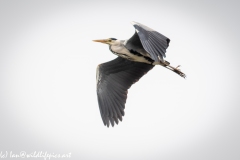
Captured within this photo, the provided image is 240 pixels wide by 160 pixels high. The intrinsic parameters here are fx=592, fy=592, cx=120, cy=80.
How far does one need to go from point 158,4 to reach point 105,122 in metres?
138

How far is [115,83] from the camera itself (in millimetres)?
10922

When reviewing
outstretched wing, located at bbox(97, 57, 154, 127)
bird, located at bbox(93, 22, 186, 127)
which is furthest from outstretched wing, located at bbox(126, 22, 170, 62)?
outstretched wing, located at bbox(97, 57, 154, 127)

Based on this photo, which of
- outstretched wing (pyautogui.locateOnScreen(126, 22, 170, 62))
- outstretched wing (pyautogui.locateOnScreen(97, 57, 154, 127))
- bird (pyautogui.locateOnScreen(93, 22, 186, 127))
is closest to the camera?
outstretched wing (pyautogui.locateOnScreen(126, 22, 170, 62))

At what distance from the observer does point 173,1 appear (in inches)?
5645

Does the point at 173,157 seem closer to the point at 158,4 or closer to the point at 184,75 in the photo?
the point at 184,75

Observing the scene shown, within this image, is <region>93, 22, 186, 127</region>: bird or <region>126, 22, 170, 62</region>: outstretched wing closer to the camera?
<region>126, 22, 170, 62</region>: outstretched wing

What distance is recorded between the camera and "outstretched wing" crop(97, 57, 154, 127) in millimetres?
10688

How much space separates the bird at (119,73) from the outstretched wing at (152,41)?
564mm

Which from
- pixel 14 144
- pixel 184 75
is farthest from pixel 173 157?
pixel 184 75

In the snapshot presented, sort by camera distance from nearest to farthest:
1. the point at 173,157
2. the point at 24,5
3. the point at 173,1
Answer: the point at 173,157, the point at 24,5, the point at 173,1

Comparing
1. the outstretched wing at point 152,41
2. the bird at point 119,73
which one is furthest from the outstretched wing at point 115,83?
the outstretched wing at point 152,41

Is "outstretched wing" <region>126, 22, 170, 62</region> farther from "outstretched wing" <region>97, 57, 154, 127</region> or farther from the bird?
"outstretched wing" <region>97, 57, 154, 127</region>

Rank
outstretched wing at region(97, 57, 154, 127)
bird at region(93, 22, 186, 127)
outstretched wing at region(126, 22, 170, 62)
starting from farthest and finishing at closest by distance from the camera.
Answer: outstretched wing at region(97, 57, 154, 127)
bird at region(93, 22, 186, 127)
outstretched wing at region(126, 22, 170, 62)

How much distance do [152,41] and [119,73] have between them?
1964 mm
